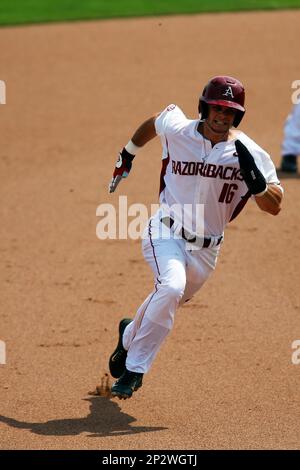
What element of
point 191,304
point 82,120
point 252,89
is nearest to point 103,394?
point 191,304

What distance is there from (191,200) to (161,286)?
637mm

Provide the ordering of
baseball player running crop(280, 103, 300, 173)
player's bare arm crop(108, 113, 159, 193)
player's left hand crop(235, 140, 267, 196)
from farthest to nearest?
baseball player running crop(280, 103, 300, 173), player's bare arm crop(108, 113, 159, 193), player's left hand crop(235, 140, 267, 196)

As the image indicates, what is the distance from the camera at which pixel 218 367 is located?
23.9ft

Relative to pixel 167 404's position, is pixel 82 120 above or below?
above

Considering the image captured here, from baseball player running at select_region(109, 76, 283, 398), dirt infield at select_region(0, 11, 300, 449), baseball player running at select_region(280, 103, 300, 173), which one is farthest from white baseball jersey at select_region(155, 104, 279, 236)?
baseball player running at select_region(280, 103, 300, 173)

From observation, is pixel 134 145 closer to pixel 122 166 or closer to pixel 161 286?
pixel 122 166

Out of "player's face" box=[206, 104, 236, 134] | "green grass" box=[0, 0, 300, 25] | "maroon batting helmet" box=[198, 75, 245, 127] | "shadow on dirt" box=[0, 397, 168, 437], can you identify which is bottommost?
"shadow on dirt" box=[0, 397, 168, 437]

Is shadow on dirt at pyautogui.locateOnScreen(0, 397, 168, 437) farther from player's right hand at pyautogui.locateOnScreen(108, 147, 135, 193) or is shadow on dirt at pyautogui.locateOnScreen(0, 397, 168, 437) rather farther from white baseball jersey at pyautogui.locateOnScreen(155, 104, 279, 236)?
player's right hand at pyautogui.locateOnScreen(108, 147, 135, 193)

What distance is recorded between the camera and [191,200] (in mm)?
6559

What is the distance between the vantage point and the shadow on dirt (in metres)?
6.17

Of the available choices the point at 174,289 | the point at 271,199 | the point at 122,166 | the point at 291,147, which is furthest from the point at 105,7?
the point at 174,289

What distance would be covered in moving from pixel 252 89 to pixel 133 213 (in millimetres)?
5720
